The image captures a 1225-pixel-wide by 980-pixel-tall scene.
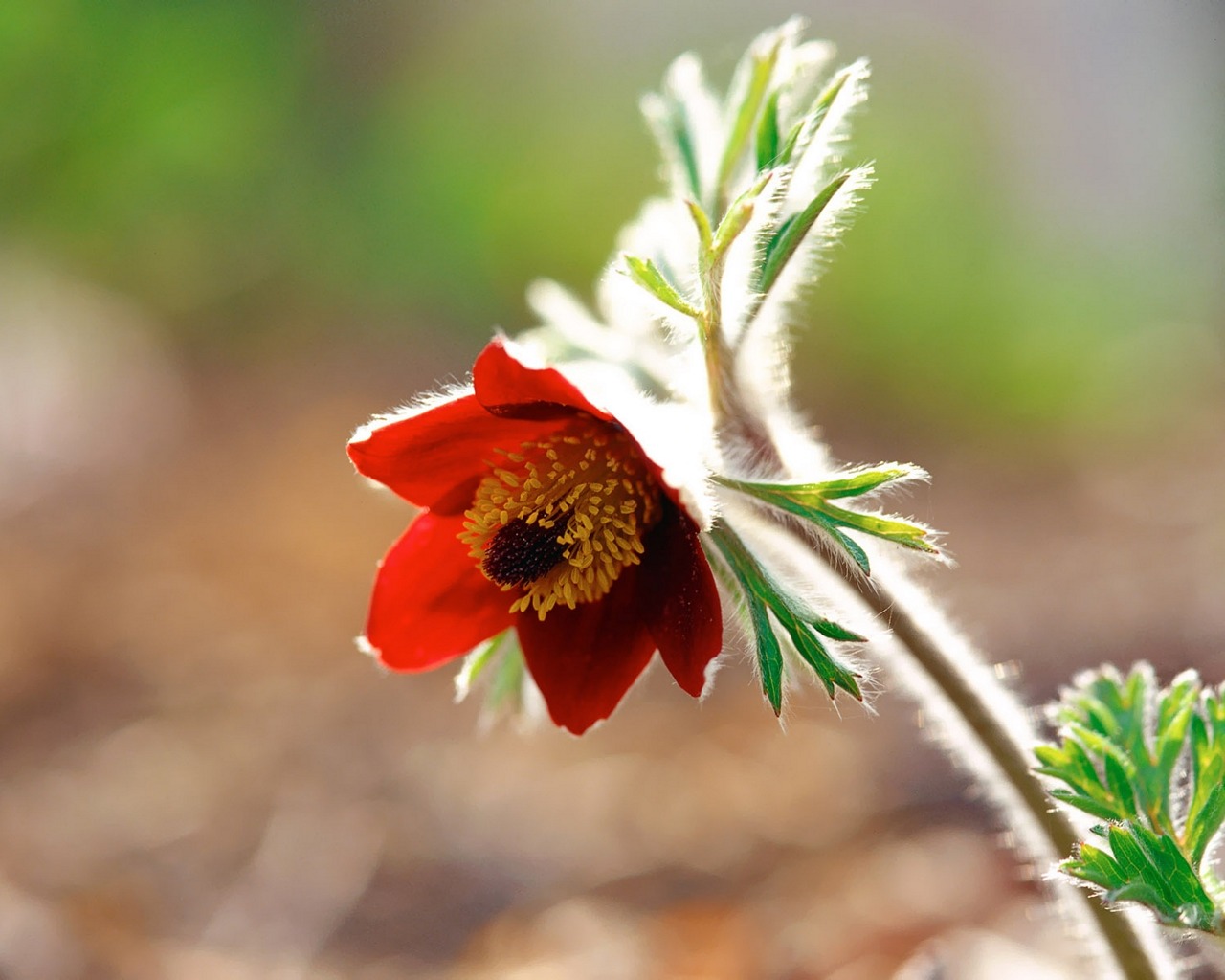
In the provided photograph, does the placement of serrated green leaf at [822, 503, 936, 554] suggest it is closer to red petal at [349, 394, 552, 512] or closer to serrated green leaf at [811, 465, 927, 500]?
serrated green leaf at [811, 465, 927, 500]

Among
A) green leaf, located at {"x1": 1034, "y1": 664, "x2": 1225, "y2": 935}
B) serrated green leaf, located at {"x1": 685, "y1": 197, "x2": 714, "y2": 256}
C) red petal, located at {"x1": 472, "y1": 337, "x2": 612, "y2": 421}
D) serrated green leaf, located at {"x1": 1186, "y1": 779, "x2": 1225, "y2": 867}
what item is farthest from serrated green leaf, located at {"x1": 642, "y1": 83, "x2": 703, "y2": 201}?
serrated green leaf, located at {"x1": 1186, "y1": 779, "x2": 1225, "y2": 867}

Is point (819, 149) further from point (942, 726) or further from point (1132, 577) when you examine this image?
point (1132, 577)

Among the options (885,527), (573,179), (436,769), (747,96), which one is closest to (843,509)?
(885,527)

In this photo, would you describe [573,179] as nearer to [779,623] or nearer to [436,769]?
[436,769]

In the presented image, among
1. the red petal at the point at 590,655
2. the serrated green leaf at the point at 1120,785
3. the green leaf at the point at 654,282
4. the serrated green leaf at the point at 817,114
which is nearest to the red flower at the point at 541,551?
the red petal at the point at 590,655

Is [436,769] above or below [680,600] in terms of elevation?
above

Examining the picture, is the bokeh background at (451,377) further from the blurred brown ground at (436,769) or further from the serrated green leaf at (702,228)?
the serrated green leaf at (702,228)

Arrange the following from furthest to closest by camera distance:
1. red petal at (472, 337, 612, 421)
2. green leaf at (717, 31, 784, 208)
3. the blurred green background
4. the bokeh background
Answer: the blurred green background
the bokeh background
green leaf at (717, 31, 784, 208)
red petal at (472, 337, 612, 421)
